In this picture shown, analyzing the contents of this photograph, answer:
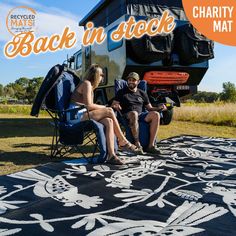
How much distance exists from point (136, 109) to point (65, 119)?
98cm

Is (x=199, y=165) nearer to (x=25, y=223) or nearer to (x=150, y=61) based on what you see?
(x=25, y=223)

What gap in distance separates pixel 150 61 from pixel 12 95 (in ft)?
150

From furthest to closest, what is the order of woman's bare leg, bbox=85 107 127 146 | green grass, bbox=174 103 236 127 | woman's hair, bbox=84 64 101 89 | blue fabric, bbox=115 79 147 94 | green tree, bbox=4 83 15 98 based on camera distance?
green tree, bbox=4 83 15 98
green grass, bbox=174 103 236 127
blue fabric, bbox=115 79 147 94
woman's hair, bbox=84 64 101 89
woman's bare leg, bbox=85 107 127 146

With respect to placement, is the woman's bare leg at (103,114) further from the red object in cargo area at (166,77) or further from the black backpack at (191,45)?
the black backpack at (191,45)

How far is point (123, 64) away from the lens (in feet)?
20.2

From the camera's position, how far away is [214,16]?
6.84m

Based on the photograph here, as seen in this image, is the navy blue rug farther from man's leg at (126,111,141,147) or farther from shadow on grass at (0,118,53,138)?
shadow on grass at (0,118,53,138)

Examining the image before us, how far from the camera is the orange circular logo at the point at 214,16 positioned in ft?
21.3

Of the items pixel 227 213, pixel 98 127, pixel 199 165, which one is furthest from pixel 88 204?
pixel 199 165

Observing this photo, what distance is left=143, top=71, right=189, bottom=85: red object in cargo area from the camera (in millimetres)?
6320

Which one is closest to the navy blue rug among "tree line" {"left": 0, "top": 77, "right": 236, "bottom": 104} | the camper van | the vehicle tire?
the camper van

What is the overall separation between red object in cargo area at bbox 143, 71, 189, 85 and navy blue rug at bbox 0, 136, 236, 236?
3050mm

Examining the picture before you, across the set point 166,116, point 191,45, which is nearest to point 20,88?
point 166,116

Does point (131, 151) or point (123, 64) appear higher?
point (123, 64)
